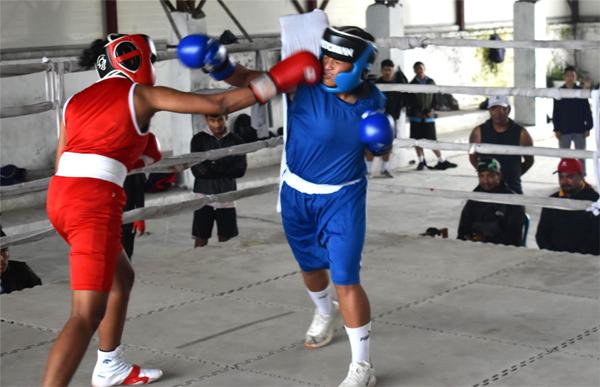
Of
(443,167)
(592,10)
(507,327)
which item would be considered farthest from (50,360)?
(592,10)

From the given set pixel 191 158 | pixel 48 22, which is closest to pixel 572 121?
pixel 48 22

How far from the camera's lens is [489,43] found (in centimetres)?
601

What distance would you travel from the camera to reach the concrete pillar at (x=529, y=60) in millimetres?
18406

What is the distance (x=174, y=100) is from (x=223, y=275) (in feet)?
7.95

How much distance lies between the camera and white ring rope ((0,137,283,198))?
5473 mm

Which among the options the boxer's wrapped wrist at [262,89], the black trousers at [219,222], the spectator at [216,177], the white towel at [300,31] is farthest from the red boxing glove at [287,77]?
the black trousers at [219,222]

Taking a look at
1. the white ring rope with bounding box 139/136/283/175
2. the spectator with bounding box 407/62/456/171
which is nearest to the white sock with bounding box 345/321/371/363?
the white ring rope with bounding box 139/136/283/175

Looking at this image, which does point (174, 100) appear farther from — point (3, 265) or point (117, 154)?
point (3, 265)

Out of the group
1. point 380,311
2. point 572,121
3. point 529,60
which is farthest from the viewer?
point 529,60

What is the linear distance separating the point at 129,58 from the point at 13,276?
2696 mm

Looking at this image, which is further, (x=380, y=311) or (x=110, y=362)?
(x=380, y=311)

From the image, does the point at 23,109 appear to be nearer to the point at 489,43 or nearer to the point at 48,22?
the point at 489,43

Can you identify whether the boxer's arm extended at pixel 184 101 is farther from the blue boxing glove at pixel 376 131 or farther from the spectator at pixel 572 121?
the spectator at pixel 572 121

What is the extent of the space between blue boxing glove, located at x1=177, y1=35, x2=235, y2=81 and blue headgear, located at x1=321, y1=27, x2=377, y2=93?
0.40 m
